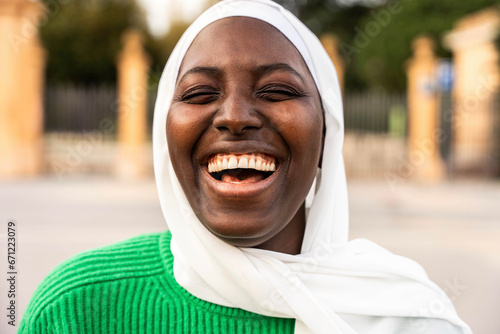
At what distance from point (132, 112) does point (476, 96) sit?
8.99 m

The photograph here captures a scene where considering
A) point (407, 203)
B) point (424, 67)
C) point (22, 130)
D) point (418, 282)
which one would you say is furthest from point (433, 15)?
point (418, 282)

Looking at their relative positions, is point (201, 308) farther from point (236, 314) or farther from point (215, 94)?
point (215, 94)

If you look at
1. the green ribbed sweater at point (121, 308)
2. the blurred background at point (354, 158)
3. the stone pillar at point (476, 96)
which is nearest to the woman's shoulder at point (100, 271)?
the green ribbed sweater at point (121, 308)

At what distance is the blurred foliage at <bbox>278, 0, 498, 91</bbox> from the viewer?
28469mm

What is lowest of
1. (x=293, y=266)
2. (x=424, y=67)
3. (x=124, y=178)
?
(x=293, y=266)

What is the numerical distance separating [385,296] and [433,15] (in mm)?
29716

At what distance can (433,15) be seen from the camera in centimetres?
2891

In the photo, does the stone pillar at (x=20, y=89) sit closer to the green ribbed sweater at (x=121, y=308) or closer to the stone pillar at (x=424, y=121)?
the stone pillar at (x=424, y=121)

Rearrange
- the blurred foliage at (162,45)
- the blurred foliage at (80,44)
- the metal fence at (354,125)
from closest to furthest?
the metal fence at (354,125) → the blurred foliage at (80,44) → the blurred foliage at (162,45)

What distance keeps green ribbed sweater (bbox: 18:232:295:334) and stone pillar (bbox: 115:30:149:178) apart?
522 inches

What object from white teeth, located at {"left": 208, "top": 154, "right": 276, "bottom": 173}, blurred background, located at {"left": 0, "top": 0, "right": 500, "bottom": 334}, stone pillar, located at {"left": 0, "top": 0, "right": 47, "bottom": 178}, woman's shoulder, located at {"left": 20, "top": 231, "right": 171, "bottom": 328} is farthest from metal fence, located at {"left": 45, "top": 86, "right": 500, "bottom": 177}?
white teeth, located at {"left": 208, "top": 154, "right": 276, "bottom": 173}

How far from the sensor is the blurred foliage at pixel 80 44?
29.1 m

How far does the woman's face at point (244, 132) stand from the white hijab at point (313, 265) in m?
0.07

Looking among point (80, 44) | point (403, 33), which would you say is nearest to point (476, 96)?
point (403, 33)
